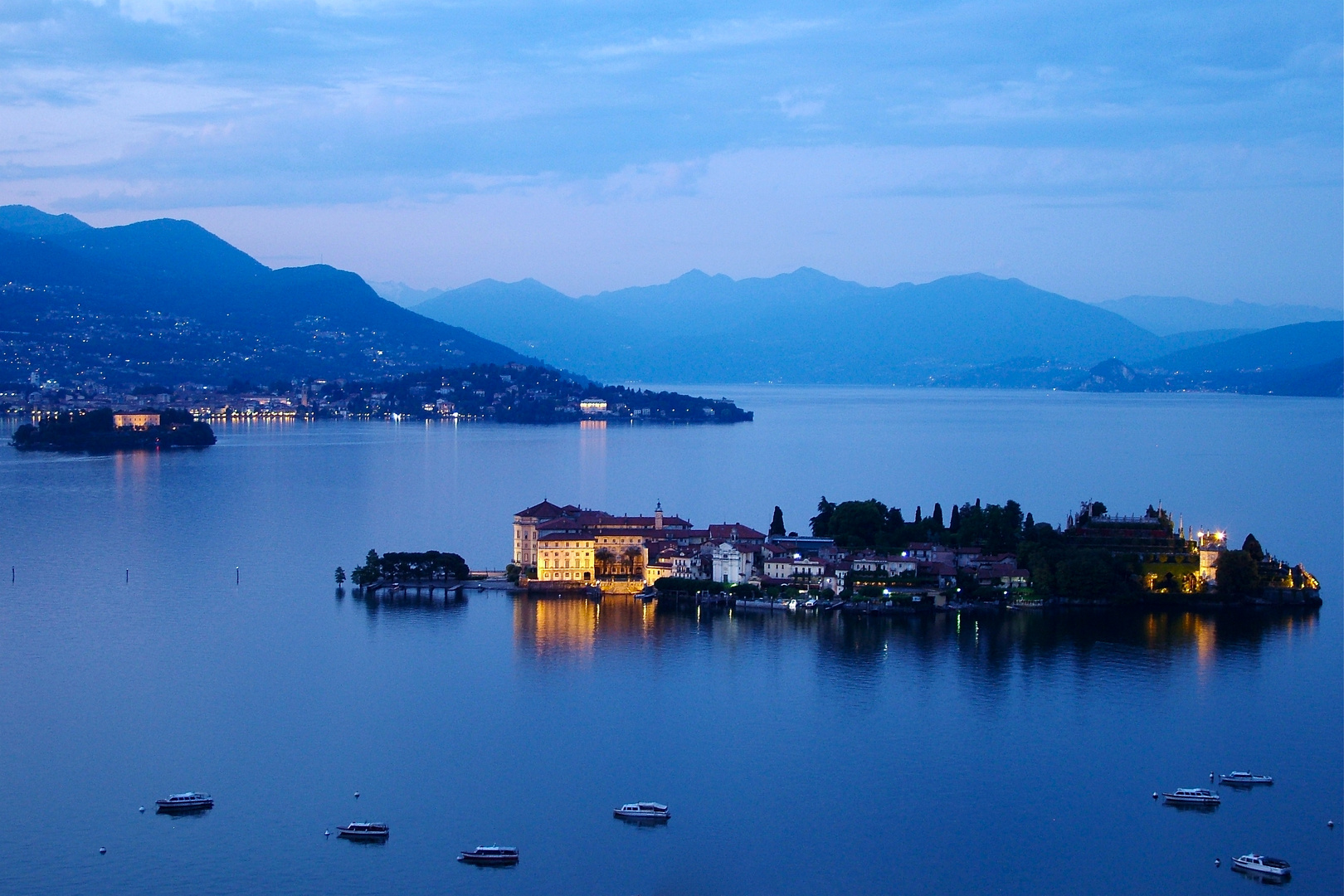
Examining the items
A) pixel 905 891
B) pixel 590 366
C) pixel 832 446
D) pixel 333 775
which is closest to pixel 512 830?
pixel 333 775

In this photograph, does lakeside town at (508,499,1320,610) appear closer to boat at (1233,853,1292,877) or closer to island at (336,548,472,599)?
island at (336,548,472,599)

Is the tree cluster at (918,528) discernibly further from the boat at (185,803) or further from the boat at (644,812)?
the boat at (185,803)

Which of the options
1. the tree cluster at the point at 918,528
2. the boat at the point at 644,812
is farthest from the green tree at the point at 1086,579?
the boat at the point at 644,812

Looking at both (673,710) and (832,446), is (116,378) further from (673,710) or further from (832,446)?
(673,710)

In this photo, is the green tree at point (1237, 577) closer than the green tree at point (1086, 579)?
No

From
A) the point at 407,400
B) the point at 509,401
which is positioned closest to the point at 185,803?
the point at 509,401

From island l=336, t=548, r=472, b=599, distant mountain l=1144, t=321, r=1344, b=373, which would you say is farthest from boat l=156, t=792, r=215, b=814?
distant mountain l=1144, t=321, r=1344, b=373

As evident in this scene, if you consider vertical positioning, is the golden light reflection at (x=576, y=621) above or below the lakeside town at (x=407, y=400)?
below
